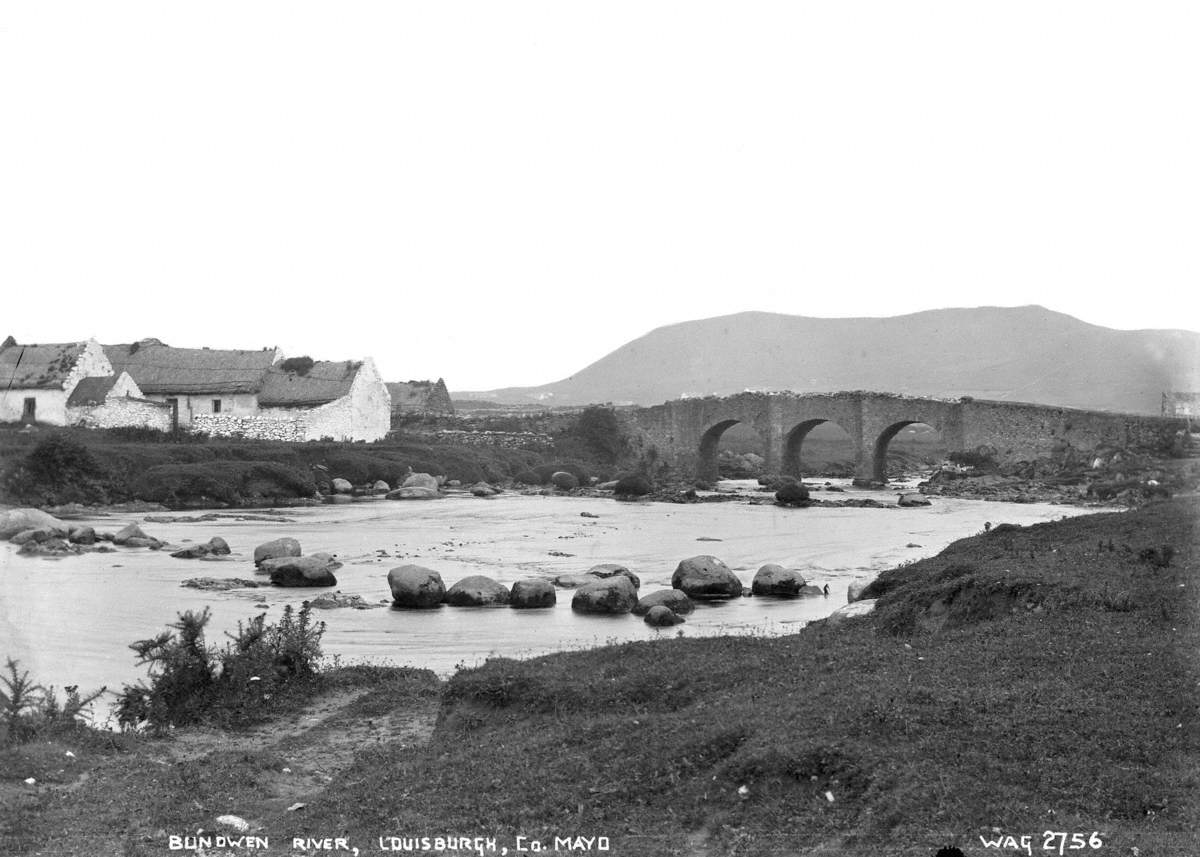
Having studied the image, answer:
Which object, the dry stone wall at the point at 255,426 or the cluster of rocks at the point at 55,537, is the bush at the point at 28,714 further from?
the dry stone wall at the point at 255,426

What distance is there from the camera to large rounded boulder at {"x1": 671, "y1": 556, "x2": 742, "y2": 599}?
63.9ft

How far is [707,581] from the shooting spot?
64.0 feet

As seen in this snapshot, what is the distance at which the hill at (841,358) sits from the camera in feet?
334

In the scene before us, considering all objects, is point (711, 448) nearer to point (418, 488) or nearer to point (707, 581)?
point (418, 488)

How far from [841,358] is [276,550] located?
12348 cm

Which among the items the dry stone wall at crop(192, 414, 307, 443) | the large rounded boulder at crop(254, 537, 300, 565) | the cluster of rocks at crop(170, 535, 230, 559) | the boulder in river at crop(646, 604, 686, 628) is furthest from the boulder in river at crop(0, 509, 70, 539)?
the dry stone wall at crop(192, 414, 307, 443)

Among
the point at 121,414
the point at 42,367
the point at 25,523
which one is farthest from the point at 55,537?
the point at 42,367

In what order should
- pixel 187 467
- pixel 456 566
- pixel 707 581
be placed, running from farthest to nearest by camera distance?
1. pixel 187 467
2. pixel 456 566
3. pixel 707 581

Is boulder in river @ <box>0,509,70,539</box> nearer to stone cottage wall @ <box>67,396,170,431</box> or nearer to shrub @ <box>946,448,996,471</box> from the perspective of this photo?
stone cottage wall @ <box>67,396,170,431</box>

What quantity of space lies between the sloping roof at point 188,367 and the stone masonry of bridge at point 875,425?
21.0 meters

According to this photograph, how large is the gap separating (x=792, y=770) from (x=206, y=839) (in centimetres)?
385

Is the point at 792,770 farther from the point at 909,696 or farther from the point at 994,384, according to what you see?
the point at 994,384

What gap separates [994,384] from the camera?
100750mm

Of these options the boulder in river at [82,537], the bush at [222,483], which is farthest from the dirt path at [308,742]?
the bush at [222,483]
